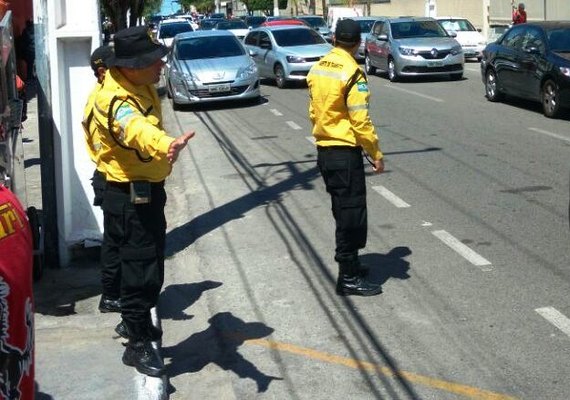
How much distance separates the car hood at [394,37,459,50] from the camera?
22.3 meters

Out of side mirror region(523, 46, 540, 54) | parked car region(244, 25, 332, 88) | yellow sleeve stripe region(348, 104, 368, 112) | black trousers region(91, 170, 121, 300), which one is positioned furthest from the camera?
parked car region(244, 25, 332, 88)

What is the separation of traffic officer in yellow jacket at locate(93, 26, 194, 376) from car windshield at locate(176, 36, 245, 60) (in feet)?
49.4

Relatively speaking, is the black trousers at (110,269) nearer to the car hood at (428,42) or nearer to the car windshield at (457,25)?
the car hood at (428,42)

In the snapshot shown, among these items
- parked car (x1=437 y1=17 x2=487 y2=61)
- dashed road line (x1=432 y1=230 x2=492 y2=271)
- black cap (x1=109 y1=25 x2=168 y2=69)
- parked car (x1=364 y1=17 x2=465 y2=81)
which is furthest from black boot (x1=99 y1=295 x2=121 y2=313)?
parked car (x1=437 y1=17 x2=487 y2=61)

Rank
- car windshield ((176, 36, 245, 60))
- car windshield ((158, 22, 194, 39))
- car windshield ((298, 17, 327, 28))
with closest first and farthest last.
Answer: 1. car windshield ((176, 36, 245, 60))
2. car windshield ((158, 22, 194, 39))
3. car windshield ((298, 17, 327, 28))

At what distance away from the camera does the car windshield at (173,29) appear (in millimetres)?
35159

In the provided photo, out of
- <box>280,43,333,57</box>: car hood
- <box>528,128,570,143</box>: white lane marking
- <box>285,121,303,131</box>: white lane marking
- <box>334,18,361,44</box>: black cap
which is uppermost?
<box>280,43,333,57</box>: car hood

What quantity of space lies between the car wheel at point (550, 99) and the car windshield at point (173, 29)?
21.6m

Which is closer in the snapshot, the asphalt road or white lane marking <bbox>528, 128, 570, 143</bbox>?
the asphalt road

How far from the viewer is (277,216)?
363 inches

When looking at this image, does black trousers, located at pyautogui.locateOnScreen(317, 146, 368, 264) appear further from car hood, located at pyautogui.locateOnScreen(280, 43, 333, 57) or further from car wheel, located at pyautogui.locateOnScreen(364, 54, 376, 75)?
car wheel, located at pyautogui.locateOnScreen(364, 54, 376, 75)

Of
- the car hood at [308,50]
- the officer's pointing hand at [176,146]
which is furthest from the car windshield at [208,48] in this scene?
the officer's pointing hand at [176,146]

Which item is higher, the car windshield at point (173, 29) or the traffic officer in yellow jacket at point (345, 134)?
the car windshield at point (173, 29)

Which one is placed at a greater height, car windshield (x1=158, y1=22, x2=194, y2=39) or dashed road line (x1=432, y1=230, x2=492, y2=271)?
car windshield (x1=158, y1=22, x2=194, y2=39)
